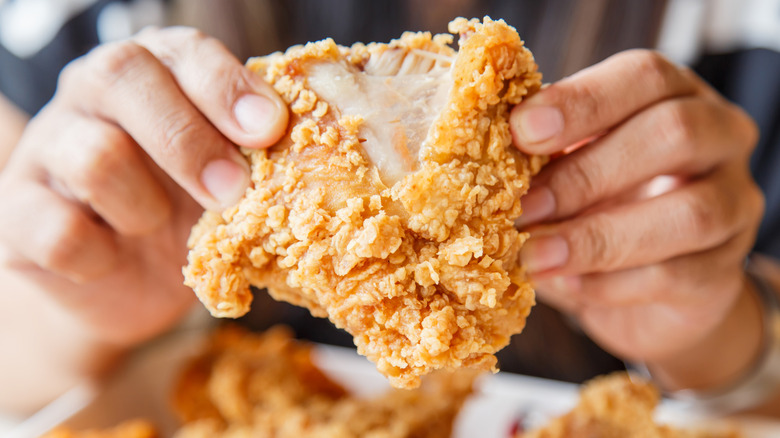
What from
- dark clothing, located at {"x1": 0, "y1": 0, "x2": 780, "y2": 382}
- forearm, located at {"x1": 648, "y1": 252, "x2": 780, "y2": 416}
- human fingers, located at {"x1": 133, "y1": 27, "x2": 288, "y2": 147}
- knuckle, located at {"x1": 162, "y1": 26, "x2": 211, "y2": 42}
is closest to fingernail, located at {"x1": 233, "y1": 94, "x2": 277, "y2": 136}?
human fingers, located at {"x1": 133, "y1": 27, "x2": 288, "y2": 147}

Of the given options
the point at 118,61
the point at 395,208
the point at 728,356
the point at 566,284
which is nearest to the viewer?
the point at 395,208

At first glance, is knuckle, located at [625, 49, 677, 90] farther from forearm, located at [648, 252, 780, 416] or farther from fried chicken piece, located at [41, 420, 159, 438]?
fried chicken piece, located at [41, 420, 159, 438]

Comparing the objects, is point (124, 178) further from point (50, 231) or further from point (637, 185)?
point (637, 185)

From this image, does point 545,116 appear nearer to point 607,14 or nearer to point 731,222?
point 731,222

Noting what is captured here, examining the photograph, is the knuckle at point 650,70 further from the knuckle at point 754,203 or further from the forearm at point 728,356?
A: the forearm at point 728,356

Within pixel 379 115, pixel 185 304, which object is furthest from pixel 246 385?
pixel 379 115

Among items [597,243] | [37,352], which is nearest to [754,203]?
[597,243]
